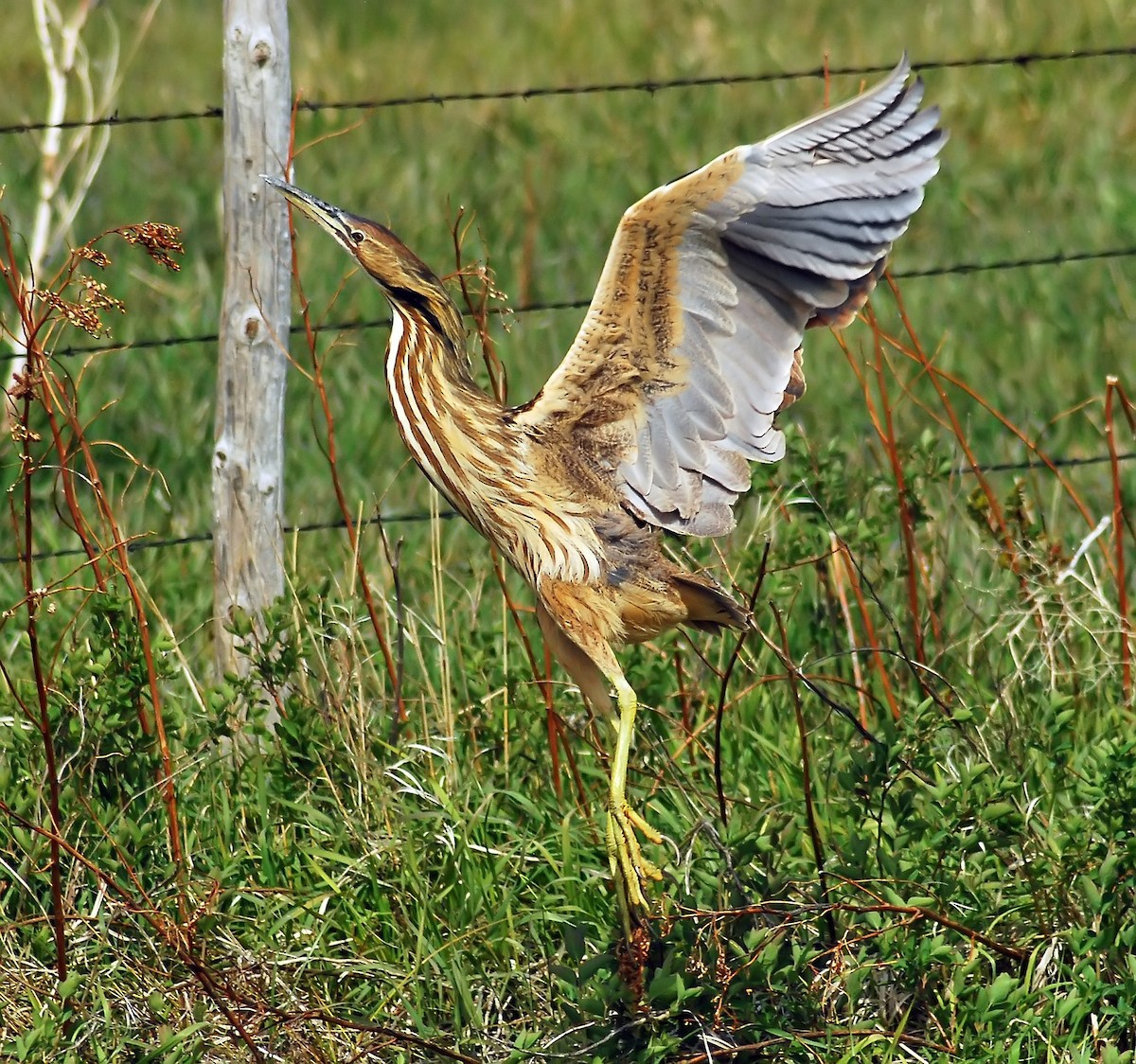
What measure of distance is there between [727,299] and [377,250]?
0.65 meters

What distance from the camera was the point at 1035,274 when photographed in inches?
291

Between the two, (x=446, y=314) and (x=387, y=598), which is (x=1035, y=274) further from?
(x=446, y=314)

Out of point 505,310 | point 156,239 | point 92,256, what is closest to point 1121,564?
point 505,310

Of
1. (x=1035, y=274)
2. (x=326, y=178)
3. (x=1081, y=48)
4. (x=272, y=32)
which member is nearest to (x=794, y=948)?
(x=272, y=32)

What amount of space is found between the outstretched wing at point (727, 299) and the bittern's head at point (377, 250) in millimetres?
297

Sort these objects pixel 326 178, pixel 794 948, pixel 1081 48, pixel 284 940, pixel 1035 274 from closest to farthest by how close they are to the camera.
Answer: pixel 794 948 → pixel 284 940 → pixel 1035 274 → pixel 326 178 → pixel 1081 48

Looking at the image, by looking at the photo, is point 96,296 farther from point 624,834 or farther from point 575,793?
point 575,793

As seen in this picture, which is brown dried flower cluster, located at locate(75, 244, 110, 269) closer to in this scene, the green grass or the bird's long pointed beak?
the bird's long pointed beak

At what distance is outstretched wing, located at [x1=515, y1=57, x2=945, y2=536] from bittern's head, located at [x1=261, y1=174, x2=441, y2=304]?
0.98 ft

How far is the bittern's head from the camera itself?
131 inches

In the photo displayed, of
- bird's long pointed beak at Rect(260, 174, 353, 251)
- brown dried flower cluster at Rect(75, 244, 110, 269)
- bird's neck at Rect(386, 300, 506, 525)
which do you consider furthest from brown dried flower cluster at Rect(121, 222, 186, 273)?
bird's neck at Rect(386, 300, 506, 525)

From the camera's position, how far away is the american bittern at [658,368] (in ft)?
11.0

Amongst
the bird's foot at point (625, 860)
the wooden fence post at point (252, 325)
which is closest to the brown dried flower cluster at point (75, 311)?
the wooden fence post at point (252, 325)

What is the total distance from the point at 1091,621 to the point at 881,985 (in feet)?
5.12
